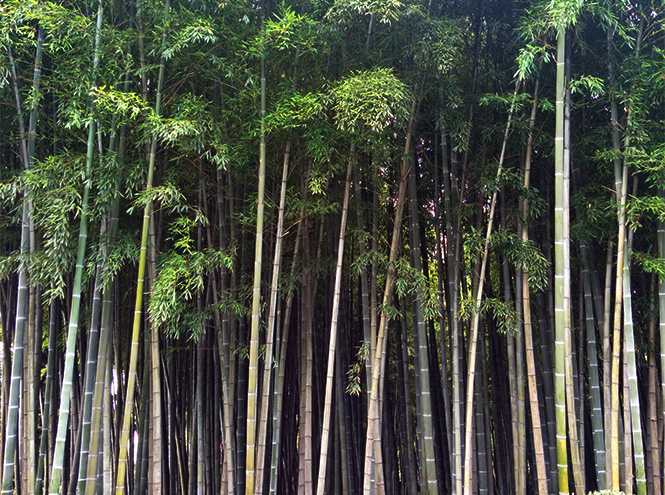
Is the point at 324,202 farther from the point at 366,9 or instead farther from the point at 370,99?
the point at 366,9

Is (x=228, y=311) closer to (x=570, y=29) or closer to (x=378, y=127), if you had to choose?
(x=378, y=127)

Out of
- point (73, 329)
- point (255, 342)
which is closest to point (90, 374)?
point (73, 329)

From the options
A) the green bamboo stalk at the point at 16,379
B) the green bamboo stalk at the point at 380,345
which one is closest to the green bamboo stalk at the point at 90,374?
the green bamboo stalk at the point at 16,379

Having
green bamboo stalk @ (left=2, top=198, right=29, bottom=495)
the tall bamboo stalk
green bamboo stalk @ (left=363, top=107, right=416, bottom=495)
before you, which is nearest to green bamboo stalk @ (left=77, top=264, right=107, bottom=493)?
green bamboo stalk @ (left=2, top=198, right=29, bottom=495)

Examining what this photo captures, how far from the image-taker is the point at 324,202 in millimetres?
3932

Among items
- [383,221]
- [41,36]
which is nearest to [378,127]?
[383,221]

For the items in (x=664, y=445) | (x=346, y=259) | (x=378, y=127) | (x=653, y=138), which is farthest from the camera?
(x=346, y=259)

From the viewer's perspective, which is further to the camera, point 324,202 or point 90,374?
point 324,202

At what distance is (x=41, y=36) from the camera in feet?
11.5

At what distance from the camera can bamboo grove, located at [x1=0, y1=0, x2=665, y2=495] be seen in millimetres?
3326

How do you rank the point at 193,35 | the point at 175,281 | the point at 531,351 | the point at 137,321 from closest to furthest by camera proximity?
the point at 193,35 → the point at 137,321 → the point at 175,281 → the point at 531,351

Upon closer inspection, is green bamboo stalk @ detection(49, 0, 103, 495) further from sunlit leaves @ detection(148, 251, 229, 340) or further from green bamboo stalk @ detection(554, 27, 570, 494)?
green bamboo stalk @ detection(554, 27, 570, 494)

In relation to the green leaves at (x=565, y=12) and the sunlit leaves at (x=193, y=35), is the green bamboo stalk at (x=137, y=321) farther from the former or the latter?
the green leaves at (x=565, y=12)

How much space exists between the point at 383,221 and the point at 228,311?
175 cm
